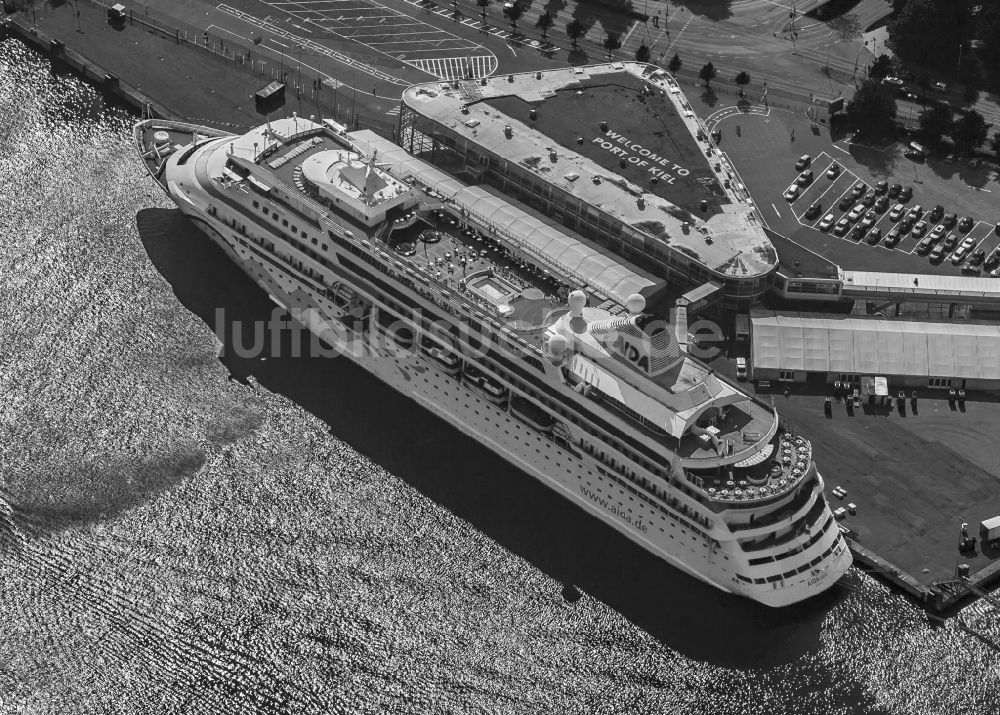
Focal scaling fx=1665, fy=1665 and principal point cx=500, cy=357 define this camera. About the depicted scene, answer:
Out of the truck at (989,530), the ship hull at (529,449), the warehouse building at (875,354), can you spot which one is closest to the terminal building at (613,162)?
the warehouse building at (875,354)

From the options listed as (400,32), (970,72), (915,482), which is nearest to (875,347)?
(915,482)

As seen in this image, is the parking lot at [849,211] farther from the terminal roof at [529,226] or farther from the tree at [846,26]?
the tree at [846,26]

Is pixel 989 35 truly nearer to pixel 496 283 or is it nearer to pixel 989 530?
pixel 989 530

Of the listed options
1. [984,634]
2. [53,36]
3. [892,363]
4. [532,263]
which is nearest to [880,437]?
[892,363]

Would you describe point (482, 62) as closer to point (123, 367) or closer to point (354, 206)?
point (354, 206)

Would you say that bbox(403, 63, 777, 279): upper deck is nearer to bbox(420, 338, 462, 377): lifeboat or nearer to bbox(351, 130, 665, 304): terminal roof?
bbox(351, 130, 665, 304): terminal roof

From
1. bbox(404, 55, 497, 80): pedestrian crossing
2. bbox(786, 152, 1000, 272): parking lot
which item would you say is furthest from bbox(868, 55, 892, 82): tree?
bbox(404, 55, 497, 80): pedestrian crossing
